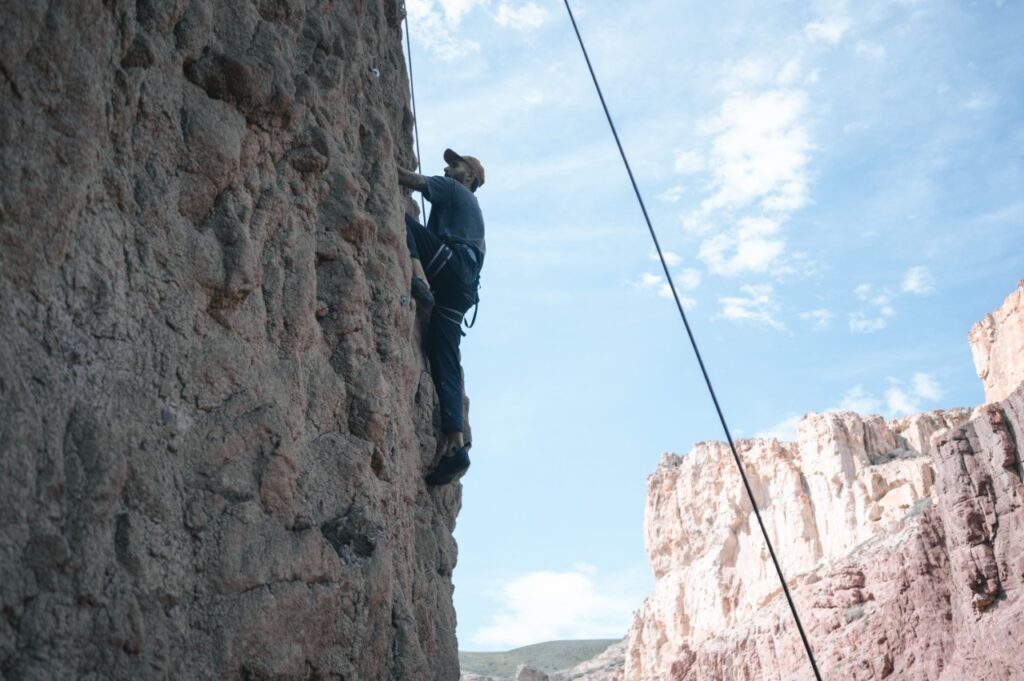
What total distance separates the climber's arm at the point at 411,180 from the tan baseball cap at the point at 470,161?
2.20ft

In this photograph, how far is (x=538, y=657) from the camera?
8000 centimetres

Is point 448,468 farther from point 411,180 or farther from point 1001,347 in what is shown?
point 1001,347

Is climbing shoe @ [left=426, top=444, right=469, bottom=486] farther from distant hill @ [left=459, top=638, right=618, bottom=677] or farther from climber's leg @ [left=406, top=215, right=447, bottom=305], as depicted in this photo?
distant hill @ [left=459, top=638, right=618, bottom=677]

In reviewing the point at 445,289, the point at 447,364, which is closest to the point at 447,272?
the point at 445,289

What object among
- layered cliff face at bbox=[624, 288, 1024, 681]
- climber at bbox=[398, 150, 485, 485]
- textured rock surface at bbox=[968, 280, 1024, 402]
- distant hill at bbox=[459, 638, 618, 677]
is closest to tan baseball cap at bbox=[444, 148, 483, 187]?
climber at bbox=[398, 150, 485, 485]

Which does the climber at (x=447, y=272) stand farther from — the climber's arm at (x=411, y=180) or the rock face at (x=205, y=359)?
the rock face at (x=205, y=359)

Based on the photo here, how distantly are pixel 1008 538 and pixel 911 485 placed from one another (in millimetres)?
34519

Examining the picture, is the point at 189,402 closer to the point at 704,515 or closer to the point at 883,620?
the point at 883,620

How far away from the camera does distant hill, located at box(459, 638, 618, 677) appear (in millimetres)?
74125

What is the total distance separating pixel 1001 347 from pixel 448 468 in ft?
135

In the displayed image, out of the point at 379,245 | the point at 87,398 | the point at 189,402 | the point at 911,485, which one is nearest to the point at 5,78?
the point at 87,398

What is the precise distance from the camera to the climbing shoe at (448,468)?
21.8 ft

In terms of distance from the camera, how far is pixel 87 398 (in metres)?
3.92

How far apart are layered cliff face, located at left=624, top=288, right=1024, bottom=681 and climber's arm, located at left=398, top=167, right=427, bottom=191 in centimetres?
1379
